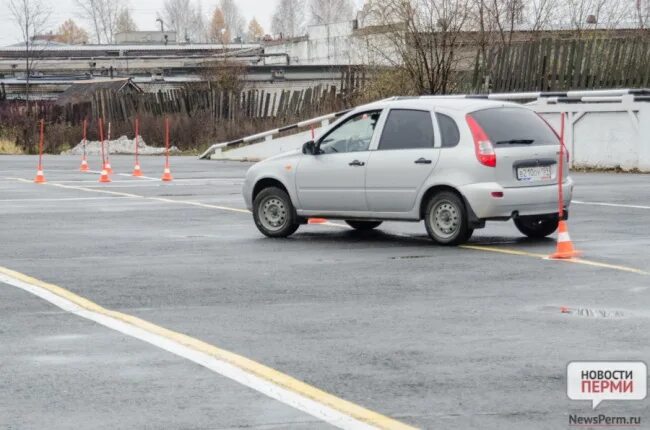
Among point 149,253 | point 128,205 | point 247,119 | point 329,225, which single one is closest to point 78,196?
point 128,205

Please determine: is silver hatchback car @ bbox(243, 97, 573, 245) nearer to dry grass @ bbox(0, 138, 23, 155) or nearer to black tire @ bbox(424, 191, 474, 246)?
black tire @ bbox(424, 191, 474, 246)

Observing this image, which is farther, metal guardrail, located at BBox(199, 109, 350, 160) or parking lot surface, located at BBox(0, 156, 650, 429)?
metal guardrail, located at BBox(199, 109, 350, 160)

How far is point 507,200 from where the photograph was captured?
15.3m

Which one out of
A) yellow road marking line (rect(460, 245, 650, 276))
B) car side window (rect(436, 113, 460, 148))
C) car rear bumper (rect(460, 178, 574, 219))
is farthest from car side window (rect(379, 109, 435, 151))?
yellow road marking line (rect(460, 245, 650, 276))

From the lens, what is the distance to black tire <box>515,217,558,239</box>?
1627cm

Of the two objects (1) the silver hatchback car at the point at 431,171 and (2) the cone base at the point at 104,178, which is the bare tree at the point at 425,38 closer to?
(2) the cone base at the point at 104,178

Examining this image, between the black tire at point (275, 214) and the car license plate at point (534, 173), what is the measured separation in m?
3.07

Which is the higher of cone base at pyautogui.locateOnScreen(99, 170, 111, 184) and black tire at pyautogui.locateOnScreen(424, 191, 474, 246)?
black tire at pyautogui.locateOnScreen(424, 191, 474, 246)

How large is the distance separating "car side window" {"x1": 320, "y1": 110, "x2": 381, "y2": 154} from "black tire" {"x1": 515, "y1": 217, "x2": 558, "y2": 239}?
2073 millimetres

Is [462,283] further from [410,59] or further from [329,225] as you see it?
[410,59]

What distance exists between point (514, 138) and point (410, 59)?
24.8 metres

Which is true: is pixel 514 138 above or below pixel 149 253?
above

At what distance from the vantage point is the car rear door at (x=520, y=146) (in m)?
15.4

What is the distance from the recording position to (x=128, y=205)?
2328 centimetres
